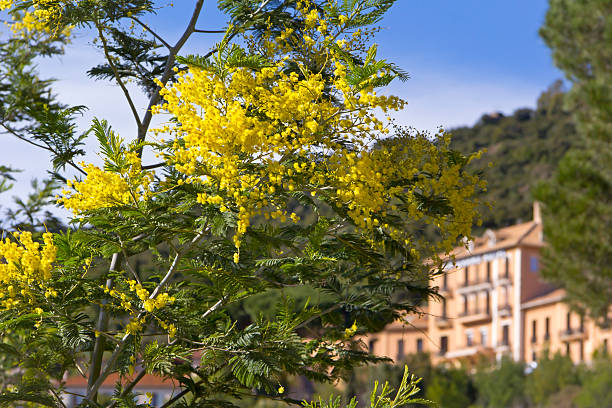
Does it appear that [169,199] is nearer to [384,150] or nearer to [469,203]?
[384,150]

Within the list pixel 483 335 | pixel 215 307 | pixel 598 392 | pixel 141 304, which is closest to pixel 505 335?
pixel 483 335

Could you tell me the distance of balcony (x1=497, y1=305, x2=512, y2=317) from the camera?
181 ft

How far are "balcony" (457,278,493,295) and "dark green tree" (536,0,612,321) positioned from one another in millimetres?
32948

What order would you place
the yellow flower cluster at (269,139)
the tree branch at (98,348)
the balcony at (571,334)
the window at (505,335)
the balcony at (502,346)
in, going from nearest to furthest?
1. the yellow flower cluster at (269,139)
2. the tree branch at (98,348)
3. the balcony at (571,334)
4. the balcony at (502,346)
5. the window at (505,335)

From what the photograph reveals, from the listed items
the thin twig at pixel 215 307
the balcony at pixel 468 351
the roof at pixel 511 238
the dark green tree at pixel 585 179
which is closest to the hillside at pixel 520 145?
the roof at pixel 511 238

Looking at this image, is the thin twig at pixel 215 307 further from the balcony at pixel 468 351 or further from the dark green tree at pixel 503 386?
the balcony at pixel 468 351

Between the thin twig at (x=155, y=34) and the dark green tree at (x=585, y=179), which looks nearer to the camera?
the thin twig at (x=155, y=34)

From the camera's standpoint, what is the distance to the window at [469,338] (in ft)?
188

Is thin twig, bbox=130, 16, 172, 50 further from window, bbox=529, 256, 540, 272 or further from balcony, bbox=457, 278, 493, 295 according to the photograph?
balcony, bbox=457, 278, 493, 295

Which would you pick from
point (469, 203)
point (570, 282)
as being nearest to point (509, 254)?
point (570, 282)

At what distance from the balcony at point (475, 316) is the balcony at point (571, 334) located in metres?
6.94

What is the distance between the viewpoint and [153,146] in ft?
15.2

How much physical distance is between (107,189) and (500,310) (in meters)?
54.0

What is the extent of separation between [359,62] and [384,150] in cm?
62
